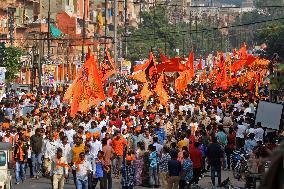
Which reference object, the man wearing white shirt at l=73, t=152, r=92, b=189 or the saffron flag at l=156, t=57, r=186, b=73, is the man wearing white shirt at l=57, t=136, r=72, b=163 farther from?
the saffron flag at l=156, t=57, r=186, b=73

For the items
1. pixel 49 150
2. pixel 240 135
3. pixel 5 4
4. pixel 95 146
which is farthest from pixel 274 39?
pixel 95 146

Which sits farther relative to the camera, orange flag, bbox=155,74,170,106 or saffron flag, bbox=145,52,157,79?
saffron flag, bbox=145,52,157,79

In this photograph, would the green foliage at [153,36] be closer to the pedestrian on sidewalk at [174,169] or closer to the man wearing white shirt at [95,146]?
the man wearing white shirt at [95,146]

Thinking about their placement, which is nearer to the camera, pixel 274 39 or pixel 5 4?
pixel 5 4

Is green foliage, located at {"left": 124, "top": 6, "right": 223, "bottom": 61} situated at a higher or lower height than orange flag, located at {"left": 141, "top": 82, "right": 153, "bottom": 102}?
lower

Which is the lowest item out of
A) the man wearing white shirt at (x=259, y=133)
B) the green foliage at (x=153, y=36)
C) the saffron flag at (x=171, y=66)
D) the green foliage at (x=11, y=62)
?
the green foliage at (x=153, y=36)

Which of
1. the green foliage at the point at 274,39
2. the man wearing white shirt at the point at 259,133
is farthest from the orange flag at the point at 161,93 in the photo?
the green foliage at the point at 274,39

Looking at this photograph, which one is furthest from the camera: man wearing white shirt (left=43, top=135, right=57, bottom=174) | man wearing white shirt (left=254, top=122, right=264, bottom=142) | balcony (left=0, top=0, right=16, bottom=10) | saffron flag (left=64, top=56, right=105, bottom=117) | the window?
balcony (left=0, top=0, right=16, bottom=10)

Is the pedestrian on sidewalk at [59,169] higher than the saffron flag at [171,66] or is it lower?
higher

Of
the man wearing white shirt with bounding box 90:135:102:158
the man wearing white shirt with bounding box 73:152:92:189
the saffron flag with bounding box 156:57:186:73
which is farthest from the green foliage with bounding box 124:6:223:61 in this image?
the man wearing white shirt with bounding box 73:152:92:189

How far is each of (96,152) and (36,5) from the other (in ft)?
213

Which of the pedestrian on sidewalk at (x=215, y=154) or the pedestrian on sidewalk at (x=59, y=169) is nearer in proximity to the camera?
the pedestrian on sidewalk at (x=59, y=169)

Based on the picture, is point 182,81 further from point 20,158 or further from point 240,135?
point 20,158

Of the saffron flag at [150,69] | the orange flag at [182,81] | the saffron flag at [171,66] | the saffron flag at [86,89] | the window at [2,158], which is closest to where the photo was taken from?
the window at [2,158]
